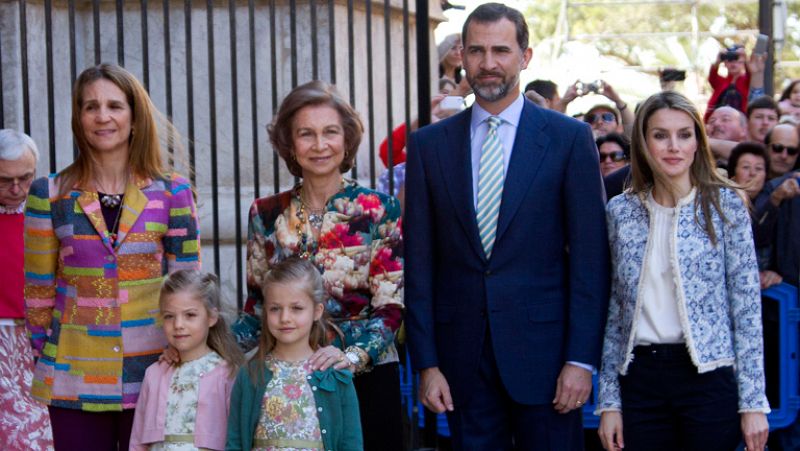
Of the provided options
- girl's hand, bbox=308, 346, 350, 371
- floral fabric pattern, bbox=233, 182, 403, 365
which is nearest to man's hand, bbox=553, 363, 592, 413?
floral fabric pattern, bbox=233, 182, 403, 365

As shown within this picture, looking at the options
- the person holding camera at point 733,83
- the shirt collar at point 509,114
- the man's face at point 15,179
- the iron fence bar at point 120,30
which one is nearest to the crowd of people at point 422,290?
the shirt collar at point 509,114

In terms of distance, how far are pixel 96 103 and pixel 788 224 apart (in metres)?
3.53

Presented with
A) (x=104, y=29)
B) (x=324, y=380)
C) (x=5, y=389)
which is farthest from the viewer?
(x=104, y=29)

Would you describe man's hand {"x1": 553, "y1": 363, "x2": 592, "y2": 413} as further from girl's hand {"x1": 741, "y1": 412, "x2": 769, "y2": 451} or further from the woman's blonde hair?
the woman's blonde hair

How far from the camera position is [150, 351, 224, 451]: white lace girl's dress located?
14.1 ft

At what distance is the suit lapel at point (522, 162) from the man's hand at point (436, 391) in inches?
20.1

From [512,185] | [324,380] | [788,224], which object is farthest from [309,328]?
[788,224]

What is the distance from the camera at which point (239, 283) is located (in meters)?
6.12

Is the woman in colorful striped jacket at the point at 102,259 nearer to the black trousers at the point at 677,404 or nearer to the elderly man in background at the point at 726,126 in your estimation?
the black trousers at the point at 677,404

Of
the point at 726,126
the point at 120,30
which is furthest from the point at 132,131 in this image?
the point at 726,126

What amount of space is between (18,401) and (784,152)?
424cm

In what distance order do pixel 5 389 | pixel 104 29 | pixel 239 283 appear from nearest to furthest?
pixel 5 389, pixel 239 283, pixel 104 29

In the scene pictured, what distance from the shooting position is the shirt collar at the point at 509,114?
173 inches

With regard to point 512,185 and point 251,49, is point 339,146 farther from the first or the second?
point 251,49
